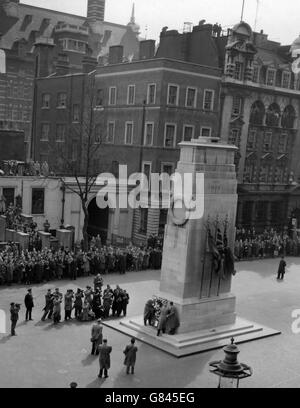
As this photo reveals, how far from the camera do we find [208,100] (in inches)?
1777

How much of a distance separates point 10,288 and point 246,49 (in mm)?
29551

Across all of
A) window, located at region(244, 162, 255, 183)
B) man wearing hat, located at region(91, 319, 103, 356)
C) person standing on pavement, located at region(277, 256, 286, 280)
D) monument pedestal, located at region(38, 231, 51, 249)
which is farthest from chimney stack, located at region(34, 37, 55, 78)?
man wearing hat, located at region(91, 319, 103, 356)

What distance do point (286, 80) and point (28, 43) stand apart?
33.7 meters

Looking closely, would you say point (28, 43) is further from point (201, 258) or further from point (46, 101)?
point (201, 258)

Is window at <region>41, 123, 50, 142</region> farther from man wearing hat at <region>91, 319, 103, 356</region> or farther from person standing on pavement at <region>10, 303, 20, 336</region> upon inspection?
man wearing hat at <region>91, 319, 103, 356</region>

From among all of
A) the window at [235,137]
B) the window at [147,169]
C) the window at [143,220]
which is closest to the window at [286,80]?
the window at [235,137]

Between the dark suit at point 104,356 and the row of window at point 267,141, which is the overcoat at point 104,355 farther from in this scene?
the row of window at point 267,141

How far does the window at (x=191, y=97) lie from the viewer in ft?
143

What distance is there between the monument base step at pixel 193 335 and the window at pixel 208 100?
24.5 metres

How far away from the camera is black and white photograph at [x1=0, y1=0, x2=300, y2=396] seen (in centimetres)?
1936

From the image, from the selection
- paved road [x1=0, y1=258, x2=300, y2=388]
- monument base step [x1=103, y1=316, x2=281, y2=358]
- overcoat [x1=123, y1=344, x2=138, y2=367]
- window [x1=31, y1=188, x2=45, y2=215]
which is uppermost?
window [x1=31, y1=188, x2=45, y2=215]

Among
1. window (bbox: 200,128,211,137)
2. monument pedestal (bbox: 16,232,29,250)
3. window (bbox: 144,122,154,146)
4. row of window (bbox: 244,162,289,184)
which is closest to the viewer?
monument pedestal (bbox: 16,232,29,250)

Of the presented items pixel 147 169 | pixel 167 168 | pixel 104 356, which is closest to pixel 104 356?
pixel 104 356

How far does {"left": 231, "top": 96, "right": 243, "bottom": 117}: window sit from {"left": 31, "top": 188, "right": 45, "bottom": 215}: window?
1755 cm
